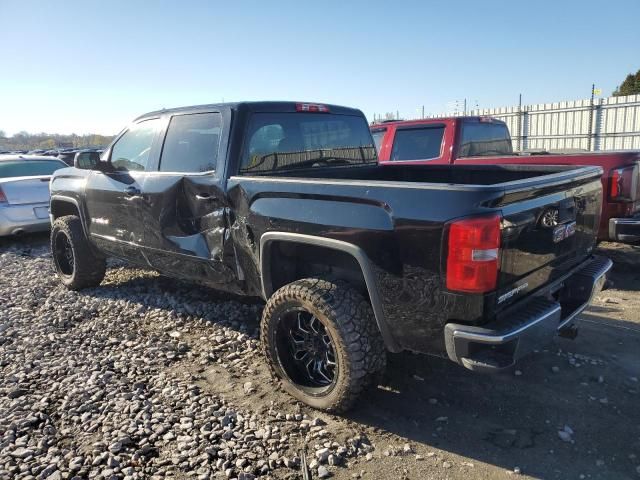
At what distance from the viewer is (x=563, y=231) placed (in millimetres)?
3078

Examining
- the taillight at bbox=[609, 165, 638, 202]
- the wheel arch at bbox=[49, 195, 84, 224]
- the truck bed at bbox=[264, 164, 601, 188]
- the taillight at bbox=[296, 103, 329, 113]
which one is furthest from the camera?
the wheel arch at bbox=[49, 195, 84, 224]

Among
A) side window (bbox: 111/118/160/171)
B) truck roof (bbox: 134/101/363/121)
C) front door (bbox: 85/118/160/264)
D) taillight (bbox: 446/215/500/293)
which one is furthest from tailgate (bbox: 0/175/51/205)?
taillight (bbox: 446/215/500/293)

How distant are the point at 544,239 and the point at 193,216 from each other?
252cm

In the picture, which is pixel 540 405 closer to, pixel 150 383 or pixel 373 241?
pixel 373 241

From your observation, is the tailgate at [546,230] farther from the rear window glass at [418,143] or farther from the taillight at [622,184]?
the rear window glass at [418,143]

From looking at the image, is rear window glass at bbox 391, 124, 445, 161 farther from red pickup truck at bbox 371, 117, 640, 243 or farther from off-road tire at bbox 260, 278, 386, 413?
off-road tire at bbox 260, 278, 386, 413

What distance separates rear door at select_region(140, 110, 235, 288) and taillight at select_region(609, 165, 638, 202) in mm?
4157

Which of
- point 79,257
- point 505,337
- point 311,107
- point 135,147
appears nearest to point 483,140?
point 311,107

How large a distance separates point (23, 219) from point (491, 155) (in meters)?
7.43

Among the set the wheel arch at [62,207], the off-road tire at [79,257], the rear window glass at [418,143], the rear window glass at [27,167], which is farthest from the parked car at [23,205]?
the rear window glass at [418,143]

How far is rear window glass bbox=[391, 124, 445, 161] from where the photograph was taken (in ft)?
22.3

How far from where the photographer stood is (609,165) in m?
5.36

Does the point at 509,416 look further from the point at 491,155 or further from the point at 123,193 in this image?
the point at 491,155

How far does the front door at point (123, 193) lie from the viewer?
4.48 meters
